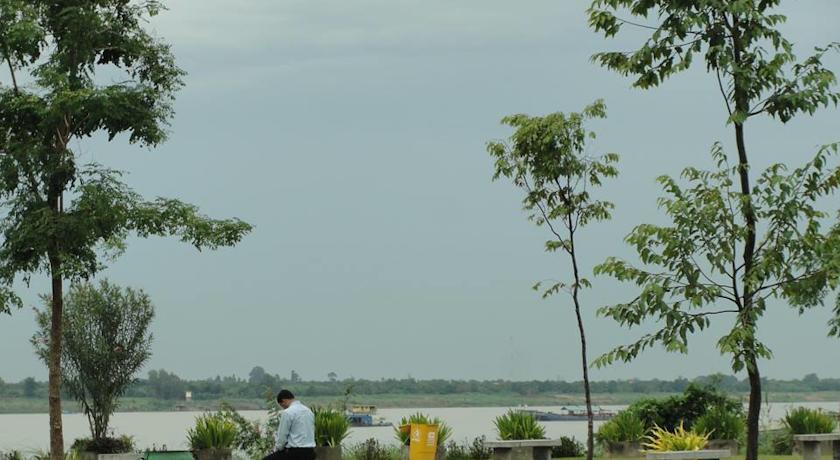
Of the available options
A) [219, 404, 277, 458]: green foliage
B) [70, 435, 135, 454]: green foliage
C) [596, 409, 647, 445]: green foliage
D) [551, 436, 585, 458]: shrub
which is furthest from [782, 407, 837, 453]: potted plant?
[70, 435, 135, 454]: green foliage

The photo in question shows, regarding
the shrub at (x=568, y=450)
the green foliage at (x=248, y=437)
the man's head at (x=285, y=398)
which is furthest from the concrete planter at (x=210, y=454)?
the shrub at (x=568, y=450)

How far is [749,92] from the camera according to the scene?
13867mm

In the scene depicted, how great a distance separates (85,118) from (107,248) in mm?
2542

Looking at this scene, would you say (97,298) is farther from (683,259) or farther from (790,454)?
(683,259)

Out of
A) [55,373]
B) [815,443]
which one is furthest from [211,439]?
[815,443]

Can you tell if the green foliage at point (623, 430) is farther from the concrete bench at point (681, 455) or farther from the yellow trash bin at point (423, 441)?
the concrete bench at point (681, 455)

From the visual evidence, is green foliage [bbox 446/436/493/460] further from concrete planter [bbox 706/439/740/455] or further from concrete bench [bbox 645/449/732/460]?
concrete bench [bbox 645/449/732/460]

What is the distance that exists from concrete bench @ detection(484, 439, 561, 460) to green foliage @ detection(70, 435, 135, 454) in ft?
29.0

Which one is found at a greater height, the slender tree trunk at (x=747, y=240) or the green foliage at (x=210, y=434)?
the slender tree trunk at (x=747, y=240)

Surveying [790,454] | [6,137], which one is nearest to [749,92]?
[6,137]

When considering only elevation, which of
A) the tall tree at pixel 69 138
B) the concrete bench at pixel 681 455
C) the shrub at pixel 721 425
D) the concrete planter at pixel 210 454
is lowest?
the concrete planter at pixel 210 454

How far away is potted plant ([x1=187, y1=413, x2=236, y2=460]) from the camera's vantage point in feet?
79.1

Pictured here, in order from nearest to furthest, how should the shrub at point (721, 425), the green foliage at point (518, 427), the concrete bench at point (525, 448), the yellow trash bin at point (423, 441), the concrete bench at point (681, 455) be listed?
the concrete bench at point (681, 455) → the concrete bench at point (525, 448) → the yellow trash bin at point (423, 441) → the green foliage at point (518, 427) → the shrub at point (721, 425)

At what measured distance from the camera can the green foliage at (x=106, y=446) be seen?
27359mm
